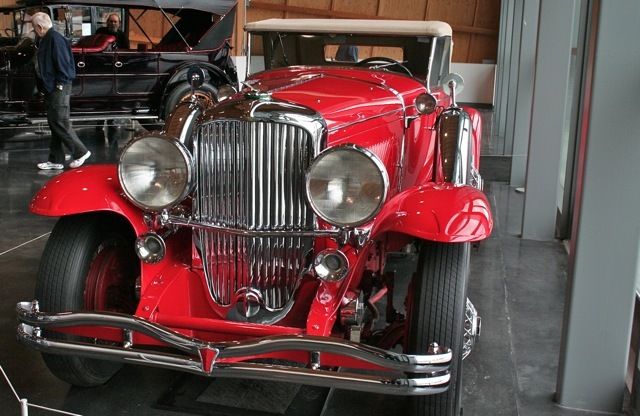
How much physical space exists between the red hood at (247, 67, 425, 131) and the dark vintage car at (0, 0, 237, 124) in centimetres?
541

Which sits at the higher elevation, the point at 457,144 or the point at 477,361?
the point at 457,144

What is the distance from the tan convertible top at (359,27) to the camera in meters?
4.16

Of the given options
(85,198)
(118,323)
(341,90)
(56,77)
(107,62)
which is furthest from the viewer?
(107,62)

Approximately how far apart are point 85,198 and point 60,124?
526 centimetres

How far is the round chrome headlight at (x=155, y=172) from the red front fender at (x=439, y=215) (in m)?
0.75

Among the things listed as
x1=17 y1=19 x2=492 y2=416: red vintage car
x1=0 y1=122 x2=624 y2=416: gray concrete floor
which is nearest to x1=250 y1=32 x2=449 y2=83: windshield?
x1=17 y1=19 x2=492 y2=416: red vintage car

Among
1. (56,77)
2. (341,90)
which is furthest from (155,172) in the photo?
(56,77)

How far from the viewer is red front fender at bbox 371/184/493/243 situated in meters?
2.56

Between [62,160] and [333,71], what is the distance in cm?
511

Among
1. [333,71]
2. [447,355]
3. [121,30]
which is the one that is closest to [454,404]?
[447,355]

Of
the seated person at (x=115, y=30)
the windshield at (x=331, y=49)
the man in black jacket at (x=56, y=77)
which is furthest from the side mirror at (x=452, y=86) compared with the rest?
the seated person at (x=115, y=30)

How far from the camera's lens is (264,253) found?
9.33ft

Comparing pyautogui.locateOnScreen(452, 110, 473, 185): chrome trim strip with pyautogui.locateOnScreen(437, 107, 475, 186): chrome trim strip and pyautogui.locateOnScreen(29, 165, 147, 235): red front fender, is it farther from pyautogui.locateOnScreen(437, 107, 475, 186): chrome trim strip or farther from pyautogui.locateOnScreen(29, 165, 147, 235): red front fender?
pyautogui.locateOnScreen(29, 165, 147, 235): red front fender

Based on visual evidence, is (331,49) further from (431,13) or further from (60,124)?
(431,13)
